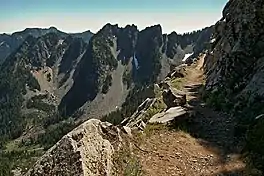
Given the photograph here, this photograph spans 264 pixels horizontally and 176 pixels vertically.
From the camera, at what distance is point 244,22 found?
150ft

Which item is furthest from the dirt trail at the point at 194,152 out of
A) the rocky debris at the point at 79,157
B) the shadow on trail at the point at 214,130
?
the rocky debris at the point at 79,157

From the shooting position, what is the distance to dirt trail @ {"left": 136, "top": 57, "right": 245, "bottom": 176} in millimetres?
19794

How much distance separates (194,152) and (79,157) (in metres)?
8.44

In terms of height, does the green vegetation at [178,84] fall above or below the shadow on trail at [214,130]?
below

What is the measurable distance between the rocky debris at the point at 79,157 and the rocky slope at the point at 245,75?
843cm

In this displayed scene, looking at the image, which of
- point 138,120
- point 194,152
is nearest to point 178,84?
point 138,120

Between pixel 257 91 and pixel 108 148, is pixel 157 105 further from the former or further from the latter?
pixel 108 148

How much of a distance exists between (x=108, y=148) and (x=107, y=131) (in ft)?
5.22

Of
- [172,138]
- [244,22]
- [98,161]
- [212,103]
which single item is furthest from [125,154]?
[244,22]

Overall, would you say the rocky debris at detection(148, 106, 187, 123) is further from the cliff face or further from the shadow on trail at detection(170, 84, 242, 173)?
the cliff face

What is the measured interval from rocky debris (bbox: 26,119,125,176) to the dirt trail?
255 cm

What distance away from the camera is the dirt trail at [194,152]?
19.8 metres

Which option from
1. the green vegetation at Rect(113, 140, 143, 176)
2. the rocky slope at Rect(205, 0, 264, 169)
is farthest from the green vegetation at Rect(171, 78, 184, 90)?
the green vegetation at Rect(113, 140, 143, 176)

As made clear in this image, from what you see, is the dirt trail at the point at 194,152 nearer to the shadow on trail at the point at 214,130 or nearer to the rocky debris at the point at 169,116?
the shadow on trail at the point at 214,130
